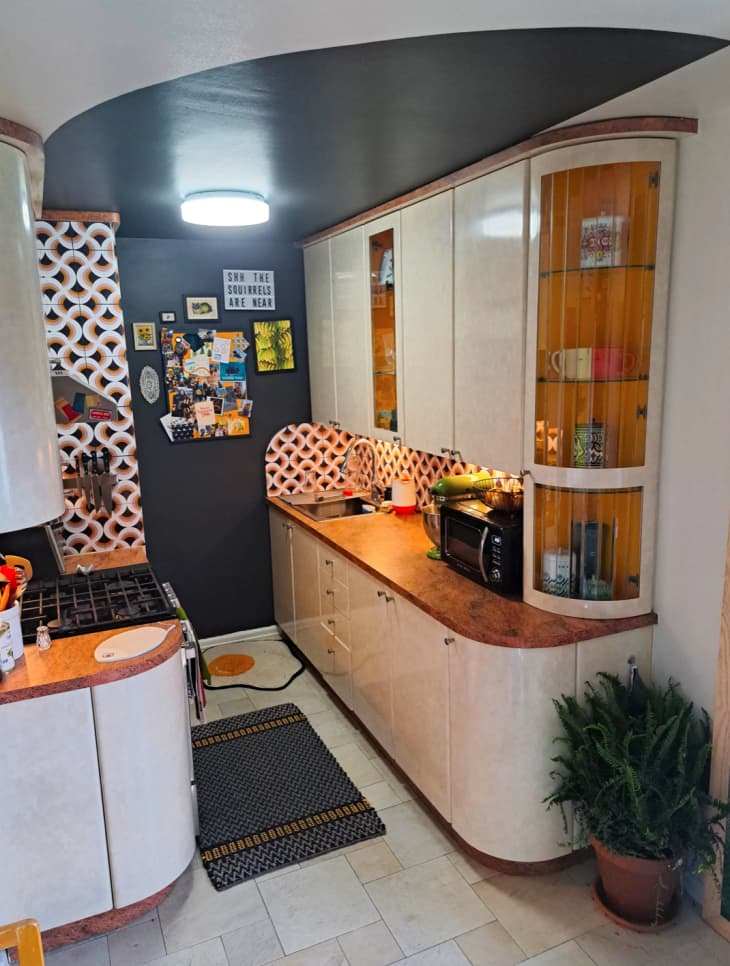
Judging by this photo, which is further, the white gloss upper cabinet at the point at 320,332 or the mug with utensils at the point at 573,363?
the white gloss upper cabinet at the point at 320,332

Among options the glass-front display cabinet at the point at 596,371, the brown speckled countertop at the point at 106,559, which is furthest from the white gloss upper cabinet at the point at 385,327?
the brown speckled countertop at the point at 106,559

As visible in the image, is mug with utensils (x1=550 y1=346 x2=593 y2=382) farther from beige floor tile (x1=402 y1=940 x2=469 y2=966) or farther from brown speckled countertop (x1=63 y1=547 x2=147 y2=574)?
brown speckled countertop (x1=63 y1=547 x2=147 y2=574)

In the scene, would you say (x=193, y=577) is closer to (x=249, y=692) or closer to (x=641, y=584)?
(x=249, y=692)

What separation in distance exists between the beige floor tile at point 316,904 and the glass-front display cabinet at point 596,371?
46.9 inches

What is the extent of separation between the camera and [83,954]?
2.29m

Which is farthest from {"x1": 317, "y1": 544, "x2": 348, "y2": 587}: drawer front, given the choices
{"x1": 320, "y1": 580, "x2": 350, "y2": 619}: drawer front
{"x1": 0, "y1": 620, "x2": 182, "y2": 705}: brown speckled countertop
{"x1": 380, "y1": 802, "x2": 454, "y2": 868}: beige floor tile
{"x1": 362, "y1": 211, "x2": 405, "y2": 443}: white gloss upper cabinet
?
{"x1": 0, "y1": 620, "x2": 182, "y2": 705}: brown speckled countertop

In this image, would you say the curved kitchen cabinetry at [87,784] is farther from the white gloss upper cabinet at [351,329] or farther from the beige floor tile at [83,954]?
the white gloss upper cabinet at [351,329]

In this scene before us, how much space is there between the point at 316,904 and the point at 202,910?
0.39 metres

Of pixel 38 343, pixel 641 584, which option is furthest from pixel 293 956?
pixel 38 343

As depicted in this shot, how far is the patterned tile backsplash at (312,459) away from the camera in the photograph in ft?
14.0

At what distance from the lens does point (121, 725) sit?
7.43 feet

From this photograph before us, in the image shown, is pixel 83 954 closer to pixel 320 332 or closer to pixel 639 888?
pixel 639 888

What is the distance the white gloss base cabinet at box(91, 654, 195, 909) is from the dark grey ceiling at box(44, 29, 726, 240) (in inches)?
63.9

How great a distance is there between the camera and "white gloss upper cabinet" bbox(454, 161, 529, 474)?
245 cm
